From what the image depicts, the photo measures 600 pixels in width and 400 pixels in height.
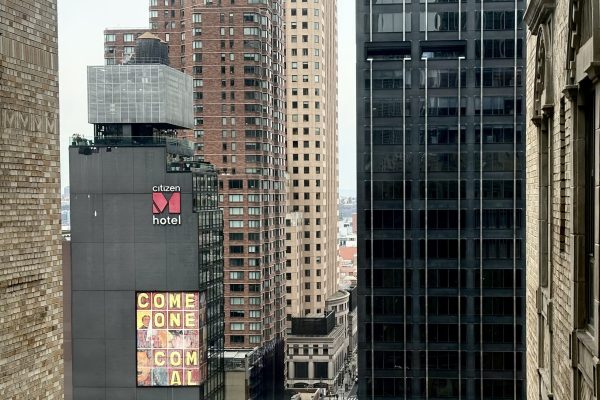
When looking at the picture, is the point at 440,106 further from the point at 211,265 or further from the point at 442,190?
the point at 211,265

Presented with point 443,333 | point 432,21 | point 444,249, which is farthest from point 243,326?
point 432,21

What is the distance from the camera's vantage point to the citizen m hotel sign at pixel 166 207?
85.3 metres

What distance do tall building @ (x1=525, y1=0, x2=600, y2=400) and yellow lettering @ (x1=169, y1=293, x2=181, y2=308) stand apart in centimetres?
6314

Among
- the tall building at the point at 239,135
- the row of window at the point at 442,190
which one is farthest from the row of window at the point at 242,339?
the row of window at the point at 442,190

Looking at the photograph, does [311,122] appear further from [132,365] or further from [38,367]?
[38,367]

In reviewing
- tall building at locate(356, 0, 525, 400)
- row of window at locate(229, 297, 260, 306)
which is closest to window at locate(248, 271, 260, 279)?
row of window at locate(229, 297, 260, 306)

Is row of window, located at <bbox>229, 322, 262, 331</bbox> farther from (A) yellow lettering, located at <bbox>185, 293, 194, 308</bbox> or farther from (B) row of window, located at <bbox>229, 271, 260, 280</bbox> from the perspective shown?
(A) yellow lettering, located at <bbox>185, 293, 194, 308</bbox>

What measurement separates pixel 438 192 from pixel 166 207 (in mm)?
25805

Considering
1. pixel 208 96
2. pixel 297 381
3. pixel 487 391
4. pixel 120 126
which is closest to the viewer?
pixel 487 391

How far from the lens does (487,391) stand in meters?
73.9

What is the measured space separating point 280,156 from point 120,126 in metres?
54.1

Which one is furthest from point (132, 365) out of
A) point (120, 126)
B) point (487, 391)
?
point (487, 391)

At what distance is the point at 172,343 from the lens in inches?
3310

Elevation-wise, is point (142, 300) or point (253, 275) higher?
point (142, 300)
